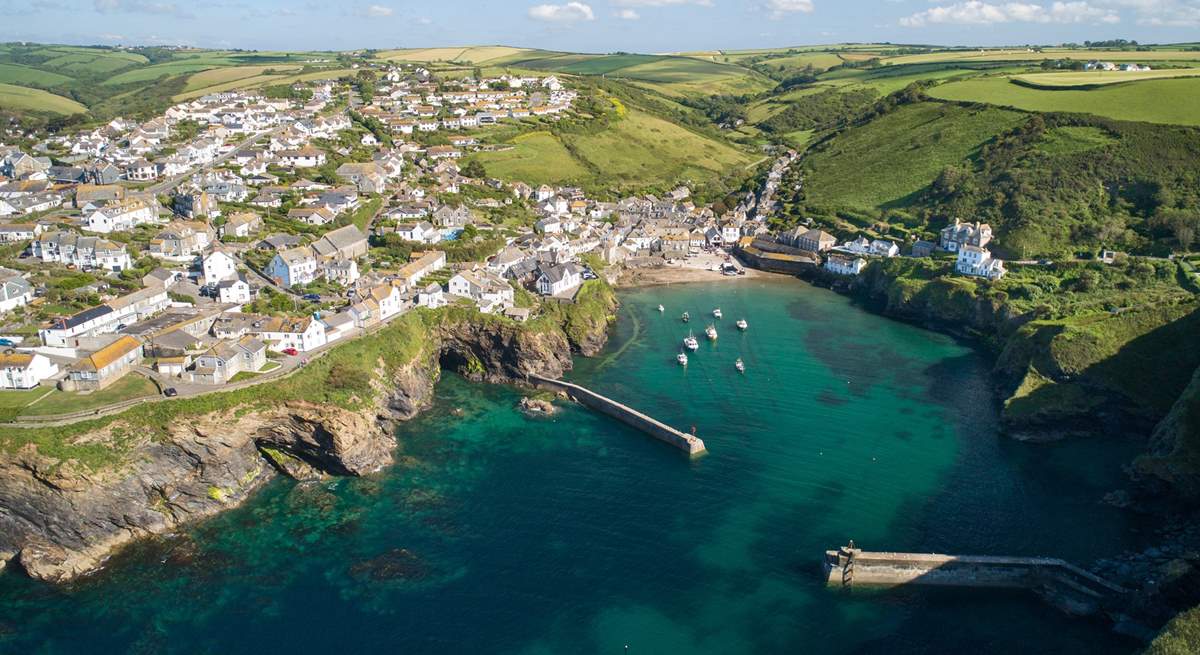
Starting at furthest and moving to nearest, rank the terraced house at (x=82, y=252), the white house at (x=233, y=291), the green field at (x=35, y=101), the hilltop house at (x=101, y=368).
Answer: the green field at (x=35, y=101)
the terraced house at (x=82, y=252)
the white house at (x=233, y=291)
the hilltop house at (x=101, y=368)

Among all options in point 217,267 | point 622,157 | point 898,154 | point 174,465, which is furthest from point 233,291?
point 898,154

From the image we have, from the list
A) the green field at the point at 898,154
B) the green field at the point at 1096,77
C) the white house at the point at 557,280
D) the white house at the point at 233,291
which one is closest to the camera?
the white house at the point at 233,291

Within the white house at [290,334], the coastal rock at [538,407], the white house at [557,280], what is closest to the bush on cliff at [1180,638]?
the coastal rock at [538,407]

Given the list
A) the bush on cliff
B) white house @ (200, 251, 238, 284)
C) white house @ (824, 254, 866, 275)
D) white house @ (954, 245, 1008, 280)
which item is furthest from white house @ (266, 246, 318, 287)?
white house @ (954, 245, 1008, 280)

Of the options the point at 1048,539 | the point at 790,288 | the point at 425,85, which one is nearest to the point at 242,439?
the point at 1048,539

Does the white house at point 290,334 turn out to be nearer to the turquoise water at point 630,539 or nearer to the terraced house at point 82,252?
the turquoise water at point 630,539

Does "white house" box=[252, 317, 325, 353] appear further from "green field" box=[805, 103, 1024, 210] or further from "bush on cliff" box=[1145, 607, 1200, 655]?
"green field" box=[805, 103, 1024, 210]

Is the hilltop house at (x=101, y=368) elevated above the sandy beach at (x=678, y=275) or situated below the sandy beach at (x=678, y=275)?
above

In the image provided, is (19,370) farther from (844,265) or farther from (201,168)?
(844,265)
